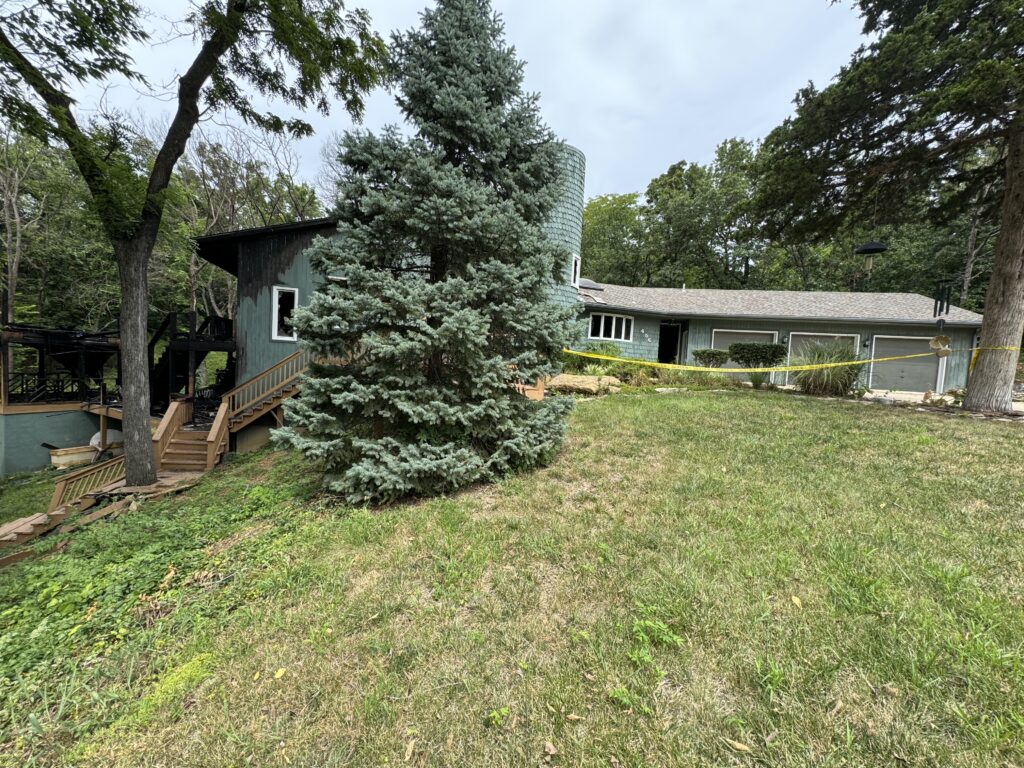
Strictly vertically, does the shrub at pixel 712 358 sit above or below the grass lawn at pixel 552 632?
above

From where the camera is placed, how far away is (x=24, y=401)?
10.6m

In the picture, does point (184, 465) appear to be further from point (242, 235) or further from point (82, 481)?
point (242, 235)

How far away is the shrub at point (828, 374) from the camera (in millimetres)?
9273

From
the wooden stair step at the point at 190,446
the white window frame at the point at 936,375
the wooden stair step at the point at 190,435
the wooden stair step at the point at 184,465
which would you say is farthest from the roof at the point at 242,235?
the white window frame at the point at 936,375

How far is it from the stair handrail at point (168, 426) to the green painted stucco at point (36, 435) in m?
5.72

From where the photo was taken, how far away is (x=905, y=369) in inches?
537

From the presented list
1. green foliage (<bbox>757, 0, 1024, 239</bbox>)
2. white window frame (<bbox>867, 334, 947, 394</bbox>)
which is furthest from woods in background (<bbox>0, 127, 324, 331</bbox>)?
white window frame (<bbox>867, 334, 947, 394</bbox>)

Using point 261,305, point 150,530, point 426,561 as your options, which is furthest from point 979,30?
point 261,305

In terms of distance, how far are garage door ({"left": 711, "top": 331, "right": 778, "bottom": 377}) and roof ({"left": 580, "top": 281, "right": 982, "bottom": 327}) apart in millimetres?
891

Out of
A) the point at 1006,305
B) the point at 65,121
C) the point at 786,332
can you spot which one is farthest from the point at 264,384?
the point at 786,332

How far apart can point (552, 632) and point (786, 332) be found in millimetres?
16826

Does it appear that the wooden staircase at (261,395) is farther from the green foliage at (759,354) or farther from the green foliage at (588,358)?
the green foliage at (759,354)

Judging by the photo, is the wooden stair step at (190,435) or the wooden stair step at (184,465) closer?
the wooden stair step at (184,465)

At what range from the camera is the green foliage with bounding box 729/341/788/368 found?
Answer: 42.9 ft
